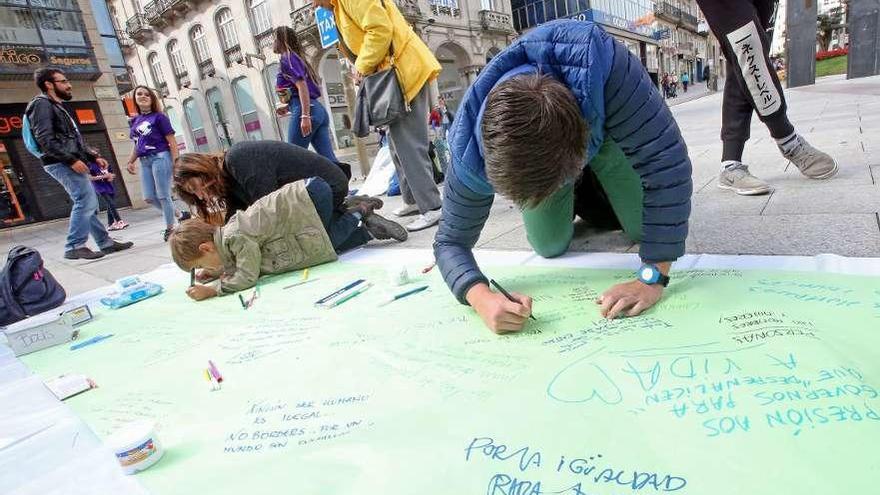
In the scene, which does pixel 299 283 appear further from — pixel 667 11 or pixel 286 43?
pixel 667 11

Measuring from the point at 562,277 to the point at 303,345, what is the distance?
777 millimetres

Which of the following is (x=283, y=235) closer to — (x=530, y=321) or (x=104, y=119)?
(x=530, y=321)

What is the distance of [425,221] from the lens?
2.59m

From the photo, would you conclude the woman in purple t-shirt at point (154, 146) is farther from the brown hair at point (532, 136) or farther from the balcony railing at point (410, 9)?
the balcony railing at point (410, 9)

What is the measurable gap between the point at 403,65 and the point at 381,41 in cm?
16

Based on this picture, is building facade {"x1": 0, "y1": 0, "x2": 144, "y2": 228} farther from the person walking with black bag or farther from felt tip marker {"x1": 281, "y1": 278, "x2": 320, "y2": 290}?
the person walking with black bag

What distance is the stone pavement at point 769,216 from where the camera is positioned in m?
1.42

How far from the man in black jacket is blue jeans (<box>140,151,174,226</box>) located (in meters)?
0.42

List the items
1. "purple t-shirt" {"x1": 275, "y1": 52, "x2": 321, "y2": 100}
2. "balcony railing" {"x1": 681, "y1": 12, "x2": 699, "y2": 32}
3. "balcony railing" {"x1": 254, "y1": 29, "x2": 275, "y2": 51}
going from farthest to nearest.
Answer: "balcony railing" {"x1": 681, "y1": 12, "x2": 699, "y2": 32}, "balcony railing" {"x1": 254, "y1": 29, "x2": 275, "y2": 51}, "purple t-shirt" {"x1": 275, "y1": 52, "x2": 321, "y2": 100}

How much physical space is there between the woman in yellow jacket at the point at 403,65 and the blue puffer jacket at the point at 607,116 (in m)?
1.47

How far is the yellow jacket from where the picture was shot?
7.72ft

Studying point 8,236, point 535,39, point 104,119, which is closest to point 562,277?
point 535,39

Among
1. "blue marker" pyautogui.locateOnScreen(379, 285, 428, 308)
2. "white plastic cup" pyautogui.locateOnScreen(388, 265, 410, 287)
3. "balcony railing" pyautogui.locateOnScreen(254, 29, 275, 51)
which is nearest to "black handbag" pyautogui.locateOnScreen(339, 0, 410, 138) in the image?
"white plastic cup" pyautogui.locateOnScreen(388, 265, 410, 287)

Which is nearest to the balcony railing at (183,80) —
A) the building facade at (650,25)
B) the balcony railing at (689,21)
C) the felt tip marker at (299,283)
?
the building facade at (650,25)
